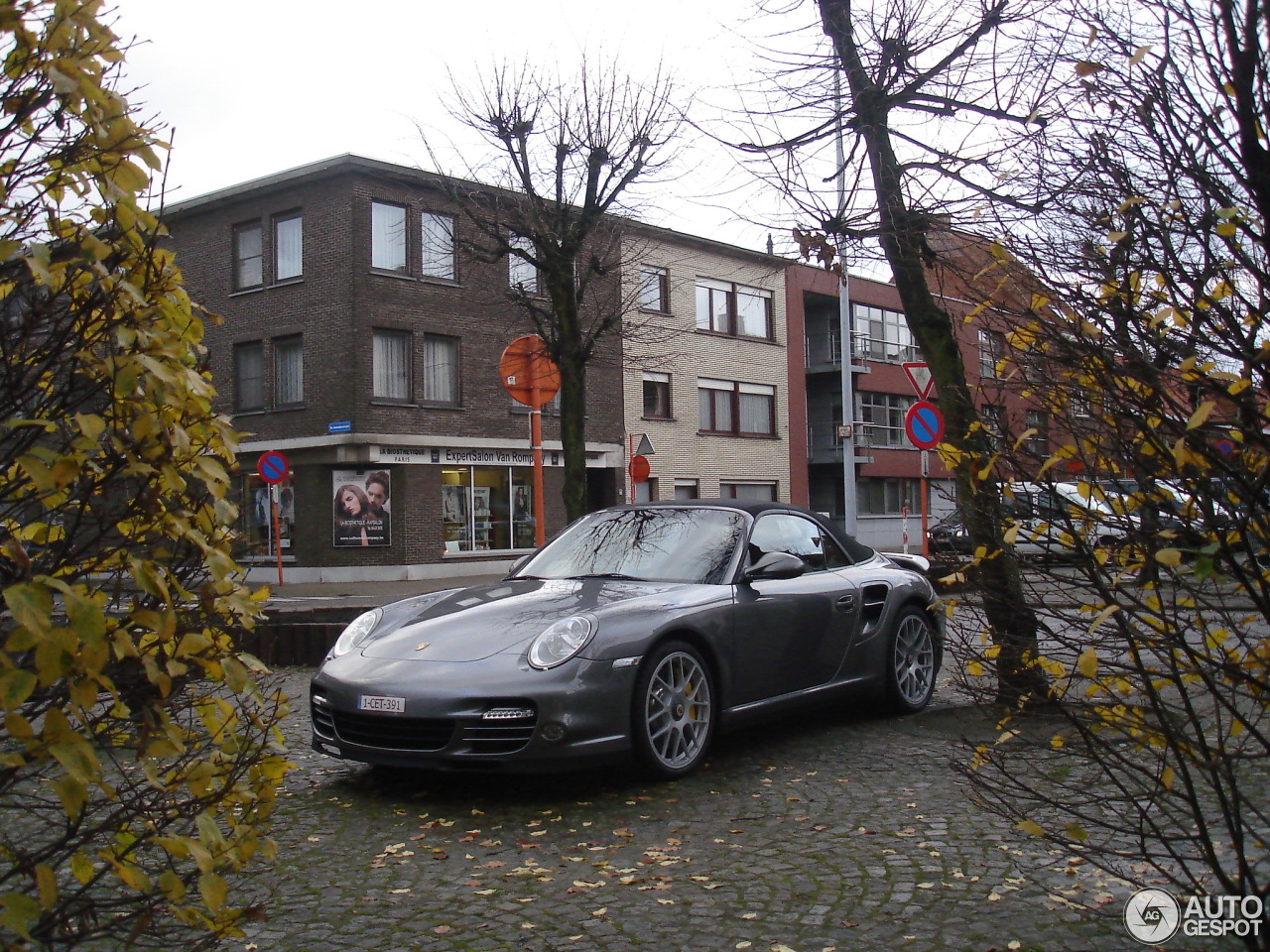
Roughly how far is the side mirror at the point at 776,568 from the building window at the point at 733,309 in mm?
31834

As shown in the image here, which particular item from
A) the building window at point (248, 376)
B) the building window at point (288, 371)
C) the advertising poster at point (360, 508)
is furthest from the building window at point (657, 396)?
the building window at point (248, 376)

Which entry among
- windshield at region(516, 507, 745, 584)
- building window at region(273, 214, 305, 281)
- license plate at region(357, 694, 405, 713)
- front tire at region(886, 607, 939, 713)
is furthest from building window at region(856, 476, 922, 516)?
license plate at region(357, 694, 405, 713)

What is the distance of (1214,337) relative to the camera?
8.71 ft

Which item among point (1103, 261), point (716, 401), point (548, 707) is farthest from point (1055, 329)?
point (716, 401)

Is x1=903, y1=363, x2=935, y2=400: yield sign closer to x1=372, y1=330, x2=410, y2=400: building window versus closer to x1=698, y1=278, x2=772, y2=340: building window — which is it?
x1=372, y1=330, x2=410, y2=400: building window

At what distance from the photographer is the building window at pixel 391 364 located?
2822 cm

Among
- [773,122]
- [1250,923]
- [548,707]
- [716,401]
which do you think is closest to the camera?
[1250,923]

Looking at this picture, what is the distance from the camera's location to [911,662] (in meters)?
7.57

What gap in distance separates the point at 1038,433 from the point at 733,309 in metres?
36.7

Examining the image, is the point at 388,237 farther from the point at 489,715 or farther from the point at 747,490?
the point at 489,715

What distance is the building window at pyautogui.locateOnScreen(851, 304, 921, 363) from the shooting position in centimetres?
4500

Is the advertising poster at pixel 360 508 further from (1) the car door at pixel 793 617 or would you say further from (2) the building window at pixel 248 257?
(1) the car door at pixel 793 617

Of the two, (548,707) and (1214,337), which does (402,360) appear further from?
(1214,337)

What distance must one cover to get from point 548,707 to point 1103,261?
323 cm
